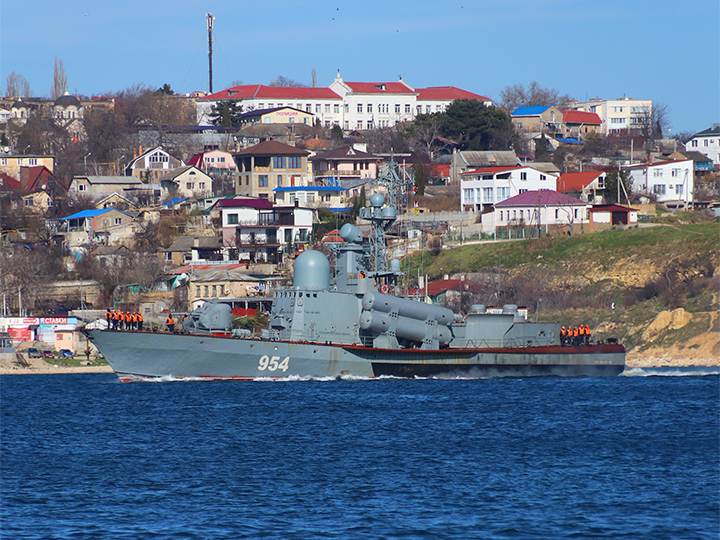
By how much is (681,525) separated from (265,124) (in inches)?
4362

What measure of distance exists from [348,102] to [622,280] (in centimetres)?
7769

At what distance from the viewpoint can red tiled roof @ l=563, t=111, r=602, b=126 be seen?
464ft

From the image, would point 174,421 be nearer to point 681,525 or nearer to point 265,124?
point 681,525

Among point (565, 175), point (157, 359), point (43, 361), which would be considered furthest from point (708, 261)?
point (43, 361)

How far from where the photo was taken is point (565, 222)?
3302 inches

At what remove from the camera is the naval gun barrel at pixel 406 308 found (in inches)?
1858

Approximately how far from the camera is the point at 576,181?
94938 millimetres

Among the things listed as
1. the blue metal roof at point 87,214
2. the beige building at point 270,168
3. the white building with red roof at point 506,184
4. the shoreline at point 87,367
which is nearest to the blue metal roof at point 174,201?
the beige building at point 270,168

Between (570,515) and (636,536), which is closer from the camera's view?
(636,536)

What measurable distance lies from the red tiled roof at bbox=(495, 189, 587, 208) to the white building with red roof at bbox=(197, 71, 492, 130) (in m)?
55.0

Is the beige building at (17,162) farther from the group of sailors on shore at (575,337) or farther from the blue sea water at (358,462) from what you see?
the group of sailors on shore at (575,337)

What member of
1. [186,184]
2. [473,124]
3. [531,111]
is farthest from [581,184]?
[531,111]

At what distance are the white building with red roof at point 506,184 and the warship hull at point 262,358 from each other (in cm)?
4285

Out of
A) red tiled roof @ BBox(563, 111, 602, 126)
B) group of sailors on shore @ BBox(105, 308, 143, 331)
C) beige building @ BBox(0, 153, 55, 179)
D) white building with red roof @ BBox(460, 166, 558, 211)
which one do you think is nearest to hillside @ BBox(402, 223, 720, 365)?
white building with red roof @ BBox(460, 166, 558, 211)
